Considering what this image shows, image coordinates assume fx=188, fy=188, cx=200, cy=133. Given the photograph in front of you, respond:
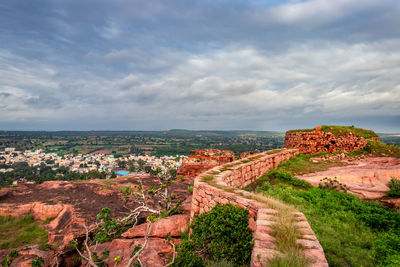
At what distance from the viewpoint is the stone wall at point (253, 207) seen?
9.31 feet

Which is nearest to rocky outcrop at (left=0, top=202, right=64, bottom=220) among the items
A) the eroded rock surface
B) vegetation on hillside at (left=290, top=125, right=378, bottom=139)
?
the eroded rock surface

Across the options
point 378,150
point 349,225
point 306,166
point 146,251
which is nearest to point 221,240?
point 146,251

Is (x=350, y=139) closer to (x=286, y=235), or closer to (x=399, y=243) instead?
(x=399, y=243)

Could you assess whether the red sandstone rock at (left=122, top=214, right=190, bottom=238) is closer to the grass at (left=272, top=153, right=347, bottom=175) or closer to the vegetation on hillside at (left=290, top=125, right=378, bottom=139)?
the grass at (left=272, top=153, right=347, bottom=175)

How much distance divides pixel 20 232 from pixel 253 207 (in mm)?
11463

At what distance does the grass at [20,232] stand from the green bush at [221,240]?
8.02 meters

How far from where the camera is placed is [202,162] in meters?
15.0

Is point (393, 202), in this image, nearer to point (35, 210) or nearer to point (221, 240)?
point (221, 240)

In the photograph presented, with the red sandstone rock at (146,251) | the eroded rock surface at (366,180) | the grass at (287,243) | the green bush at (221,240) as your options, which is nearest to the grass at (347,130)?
the eroded rock surface at (366,180)

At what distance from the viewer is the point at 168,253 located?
5.56 meters

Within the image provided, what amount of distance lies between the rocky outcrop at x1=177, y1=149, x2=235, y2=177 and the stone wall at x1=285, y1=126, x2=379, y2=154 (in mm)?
5566

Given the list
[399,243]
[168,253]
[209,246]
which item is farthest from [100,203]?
[399,243]

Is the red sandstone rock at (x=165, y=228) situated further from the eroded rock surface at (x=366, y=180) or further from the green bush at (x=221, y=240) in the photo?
the eroded rock surface at (x=366, y=180)

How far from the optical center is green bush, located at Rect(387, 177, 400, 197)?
645 cm
